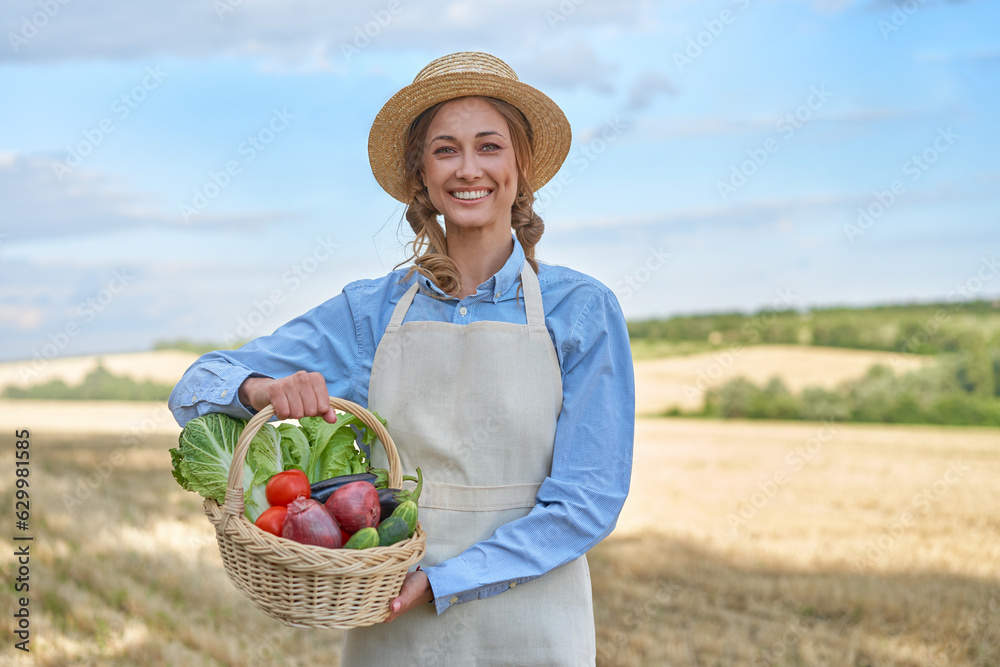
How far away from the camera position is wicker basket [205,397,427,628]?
1.88 m

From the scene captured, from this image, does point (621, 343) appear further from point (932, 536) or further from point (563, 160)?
point (932, 536)

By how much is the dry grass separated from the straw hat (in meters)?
3.47

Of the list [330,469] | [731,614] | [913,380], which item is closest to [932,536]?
[731,614]

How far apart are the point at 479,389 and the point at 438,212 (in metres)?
0.71

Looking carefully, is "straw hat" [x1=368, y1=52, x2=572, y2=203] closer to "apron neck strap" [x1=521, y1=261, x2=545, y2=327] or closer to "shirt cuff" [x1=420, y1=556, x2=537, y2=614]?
"apron neck strap" [x1=521, y1=261, x2=545, y2=327]

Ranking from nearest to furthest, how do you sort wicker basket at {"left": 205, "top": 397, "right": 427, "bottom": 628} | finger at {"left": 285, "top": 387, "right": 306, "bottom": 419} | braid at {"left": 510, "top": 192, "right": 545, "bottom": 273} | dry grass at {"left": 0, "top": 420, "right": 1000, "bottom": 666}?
wicker basket at {"left": 205, "top": 397, "right": 427, "bottom": 628} < finger at {"left": 285, "top": 387, "right": 306, "bottom": 419} < braid at {"left": 510, "top": 192, "right": 545, "bottom": 273} < dry grass at {"left": 0, "top": 420, "right": 1000, "bottom": 666}

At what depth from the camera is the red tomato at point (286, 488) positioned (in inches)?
85.6

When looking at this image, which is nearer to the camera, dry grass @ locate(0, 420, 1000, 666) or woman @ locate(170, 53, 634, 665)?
woman @ locate(170, 53, 634, 665)

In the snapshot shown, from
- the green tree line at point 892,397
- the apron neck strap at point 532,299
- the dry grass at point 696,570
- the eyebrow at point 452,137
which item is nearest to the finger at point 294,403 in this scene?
the apron neck strap at point 532,299

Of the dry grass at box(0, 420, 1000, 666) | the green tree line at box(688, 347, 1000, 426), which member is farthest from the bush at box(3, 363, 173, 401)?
the green tree line at box(688, 347, 1000, 426)

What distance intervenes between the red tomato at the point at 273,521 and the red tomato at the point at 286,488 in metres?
0.09

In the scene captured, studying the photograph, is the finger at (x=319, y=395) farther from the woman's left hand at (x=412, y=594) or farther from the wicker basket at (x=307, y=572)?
the woman's left hand at (x=412, y=594)

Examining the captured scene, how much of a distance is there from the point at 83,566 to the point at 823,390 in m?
11.2

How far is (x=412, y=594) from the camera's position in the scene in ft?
7.06
